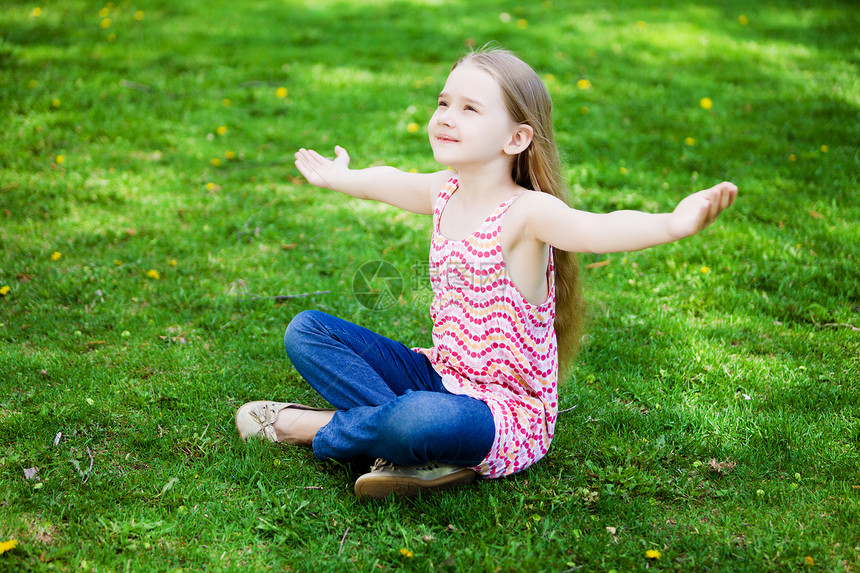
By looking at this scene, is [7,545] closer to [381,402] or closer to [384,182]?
[381,402]

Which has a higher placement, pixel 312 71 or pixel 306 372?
pixel 312 71

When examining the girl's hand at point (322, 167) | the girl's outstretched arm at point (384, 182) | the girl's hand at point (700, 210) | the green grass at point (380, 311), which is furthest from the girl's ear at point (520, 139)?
the green grass at point (380, 311)

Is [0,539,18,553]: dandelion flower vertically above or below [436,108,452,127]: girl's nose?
below

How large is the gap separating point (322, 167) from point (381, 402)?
99cm

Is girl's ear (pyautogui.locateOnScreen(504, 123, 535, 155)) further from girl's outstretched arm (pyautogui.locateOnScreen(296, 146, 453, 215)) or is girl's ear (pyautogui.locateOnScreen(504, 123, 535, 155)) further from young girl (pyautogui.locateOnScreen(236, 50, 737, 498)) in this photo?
girl's outstretched arm (pyautogui.locateOnScreen(296, 146, 453, 215))

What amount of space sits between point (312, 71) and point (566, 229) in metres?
4.37

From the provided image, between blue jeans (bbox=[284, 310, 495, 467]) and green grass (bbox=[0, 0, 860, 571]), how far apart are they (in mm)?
200

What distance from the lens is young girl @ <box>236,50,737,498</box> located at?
7.11 ft

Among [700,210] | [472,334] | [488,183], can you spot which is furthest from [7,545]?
[700,210]

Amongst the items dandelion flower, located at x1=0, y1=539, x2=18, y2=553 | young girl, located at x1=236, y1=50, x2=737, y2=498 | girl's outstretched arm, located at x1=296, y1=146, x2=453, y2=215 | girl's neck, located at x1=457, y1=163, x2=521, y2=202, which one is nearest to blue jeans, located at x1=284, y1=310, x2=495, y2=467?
young girl, located at x1=236, y1=50, x2=737, y2=498

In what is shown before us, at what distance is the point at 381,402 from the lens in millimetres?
2361

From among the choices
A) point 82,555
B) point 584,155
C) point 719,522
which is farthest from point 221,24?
point 719,522

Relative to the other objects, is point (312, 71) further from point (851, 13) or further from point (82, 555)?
point (851, 13)

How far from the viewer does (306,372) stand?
249 centimetres
